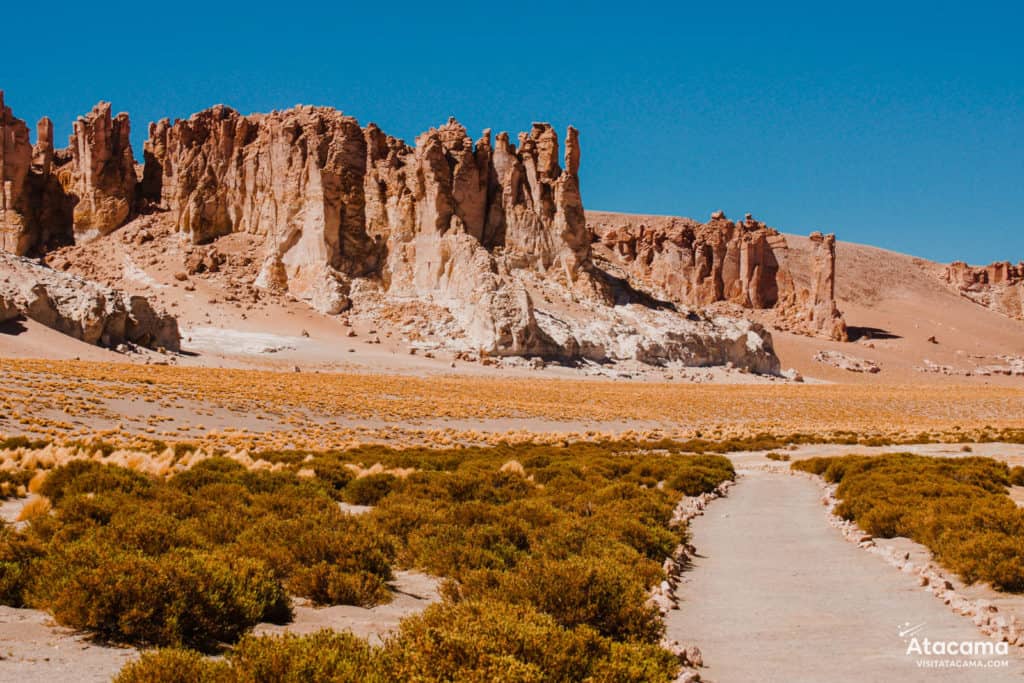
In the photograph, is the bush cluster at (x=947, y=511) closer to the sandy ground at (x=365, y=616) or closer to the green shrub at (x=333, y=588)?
the sandy ground at (x=365, y=616)

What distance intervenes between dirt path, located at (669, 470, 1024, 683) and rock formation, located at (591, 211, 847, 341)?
367 feet

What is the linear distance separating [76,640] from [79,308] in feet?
193

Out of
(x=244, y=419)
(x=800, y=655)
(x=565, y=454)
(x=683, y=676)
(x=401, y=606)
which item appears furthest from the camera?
(x=244, y=419)

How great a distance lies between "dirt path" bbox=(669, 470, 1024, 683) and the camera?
6.52 m

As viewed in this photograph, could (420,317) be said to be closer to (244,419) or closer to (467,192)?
(467,192)

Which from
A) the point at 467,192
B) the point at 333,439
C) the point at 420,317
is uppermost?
the point at 467,192

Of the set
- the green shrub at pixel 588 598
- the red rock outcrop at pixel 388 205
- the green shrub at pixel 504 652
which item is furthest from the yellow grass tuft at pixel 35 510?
the red rock outcrop at pixel 388 205

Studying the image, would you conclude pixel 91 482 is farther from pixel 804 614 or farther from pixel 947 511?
pixel 947 511

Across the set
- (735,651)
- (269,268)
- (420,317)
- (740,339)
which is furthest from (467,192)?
(735,651)

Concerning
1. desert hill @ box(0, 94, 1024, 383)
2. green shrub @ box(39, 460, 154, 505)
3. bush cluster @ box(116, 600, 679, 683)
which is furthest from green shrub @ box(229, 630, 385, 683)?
desert hill @ box(0, 94, 1024, 383)

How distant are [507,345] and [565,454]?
44.9m

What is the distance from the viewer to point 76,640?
5.89m

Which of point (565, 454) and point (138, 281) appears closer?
point (565, 454)

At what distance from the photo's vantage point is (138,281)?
80.0 metres
